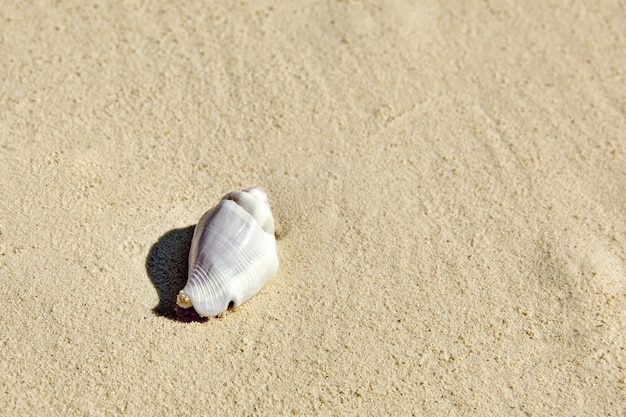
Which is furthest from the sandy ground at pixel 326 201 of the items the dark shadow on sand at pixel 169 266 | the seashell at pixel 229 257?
the seashell at pixel 229 257

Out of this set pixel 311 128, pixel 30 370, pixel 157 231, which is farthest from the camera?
pixel 311 128

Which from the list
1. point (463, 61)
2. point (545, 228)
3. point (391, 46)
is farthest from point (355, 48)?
point (545, 228)

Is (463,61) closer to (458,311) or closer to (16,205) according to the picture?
(458,311)

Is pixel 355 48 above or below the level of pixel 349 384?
above

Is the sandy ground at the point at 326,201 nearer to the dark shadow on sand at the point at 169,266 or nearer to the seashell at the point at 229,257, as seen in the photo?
the dark shadow on sand at the point at 169,266

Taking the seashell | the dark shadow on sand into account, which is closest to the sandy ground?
the dark shadow on sand
